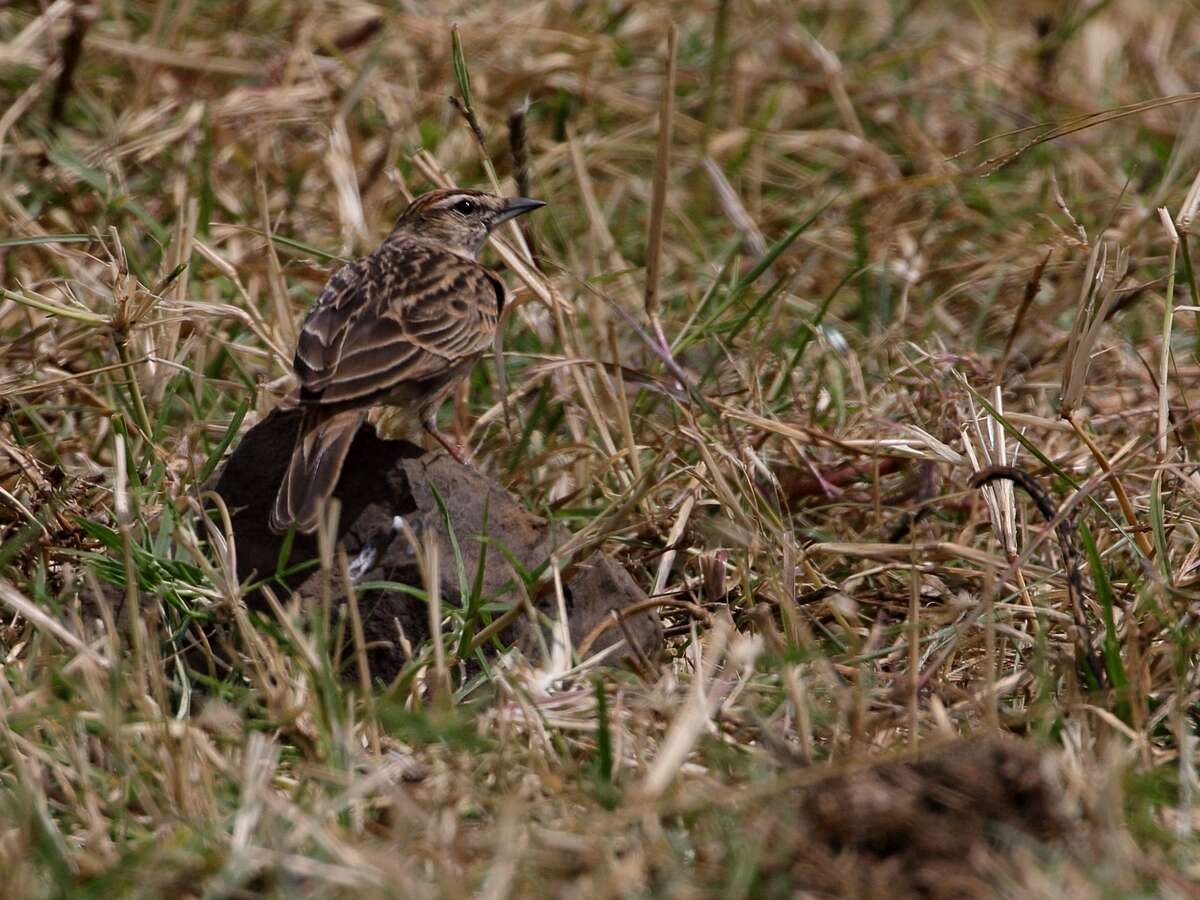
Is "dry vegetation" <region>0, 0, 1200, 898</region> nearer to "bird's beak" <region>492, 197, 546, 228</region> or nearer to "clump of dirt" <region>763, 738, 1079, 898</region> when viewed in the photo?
"clump of dirt" <region>763, 738, 1079, 898</region>

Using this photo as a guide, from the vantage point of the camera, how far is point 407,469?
4.41m

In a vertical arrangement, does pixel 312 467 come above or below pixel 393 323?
below

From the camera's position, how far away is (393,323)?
16.2ft

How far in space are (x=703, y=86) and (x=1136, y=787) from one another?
579 cm

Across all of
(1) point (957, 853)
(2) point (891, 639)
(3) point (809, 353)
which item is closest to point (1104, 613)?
(2) point (891, 639)

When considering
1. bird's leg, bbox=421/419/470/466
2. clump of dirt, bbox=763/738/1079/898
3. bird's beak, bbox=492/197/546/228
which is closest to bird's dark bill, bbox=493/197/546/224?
bird's beak, bbox=492/197/546/228

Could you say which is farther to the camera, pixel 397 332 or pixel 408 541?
pixel 397 332

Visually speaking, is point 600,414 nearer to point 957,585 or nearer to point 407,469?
point 407,469

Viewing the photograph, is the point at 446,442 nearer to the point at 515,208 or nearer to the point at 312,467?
the point at 312,467

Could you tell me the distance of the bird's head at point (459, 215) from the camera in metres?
5.75

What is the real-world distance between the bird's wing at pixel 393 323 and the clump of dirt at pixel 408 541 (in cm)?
21

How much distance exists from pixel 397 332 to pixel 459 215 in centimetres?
103

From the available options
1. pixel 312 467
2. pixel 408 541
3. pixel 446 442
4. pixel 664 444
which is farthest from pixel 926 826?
pixel 446 442

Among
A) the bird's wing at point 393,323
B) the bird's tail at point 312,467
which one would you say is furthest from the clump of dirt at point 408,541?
the bird's wing at point 393,323
